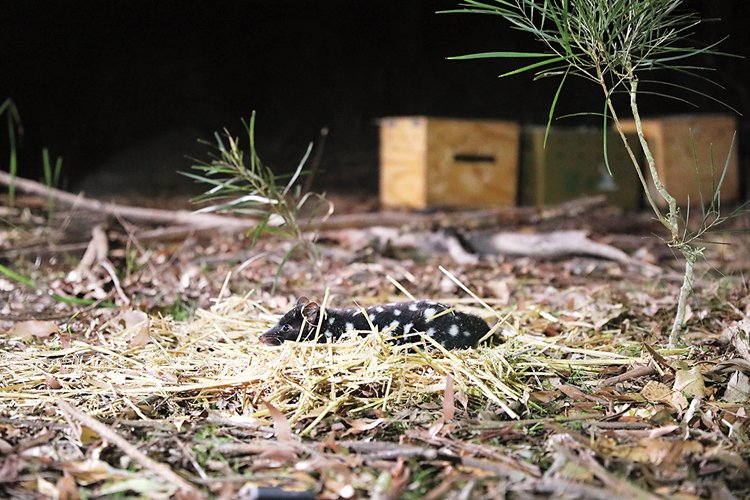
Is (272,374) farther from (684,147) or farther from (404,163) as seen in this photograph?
(684,147)

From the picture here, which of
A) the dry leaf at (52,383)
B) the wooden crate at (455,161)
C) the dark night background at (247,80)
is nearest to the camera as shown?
the dry leaf at (52,383)

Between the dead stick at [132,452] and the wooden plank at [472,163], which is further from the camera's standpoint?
the wooden plank at [472,163]

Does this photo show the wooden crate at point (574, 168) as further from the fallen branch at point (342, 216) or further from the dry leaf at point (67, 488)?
the dry leaf at point (67, 488)

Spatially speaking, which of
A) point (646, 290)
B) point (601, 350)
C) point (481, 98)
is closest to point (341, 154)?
point (481, 98)

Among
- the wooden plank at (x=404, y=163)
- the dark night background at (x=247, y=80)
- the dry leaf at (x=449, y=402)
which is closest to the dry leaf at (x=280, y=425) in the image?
the dry leaf at (x=449, y=402)

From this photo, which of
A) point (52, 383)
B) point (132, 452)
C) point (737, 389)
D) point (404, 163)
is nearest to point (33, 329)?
point (52, 383)

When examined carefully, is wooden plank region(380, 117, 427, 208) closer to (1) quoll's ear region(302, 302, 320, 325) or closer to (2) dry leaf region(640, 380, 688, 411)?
(1) quoll's ear region(302, 302, 320, 325)
